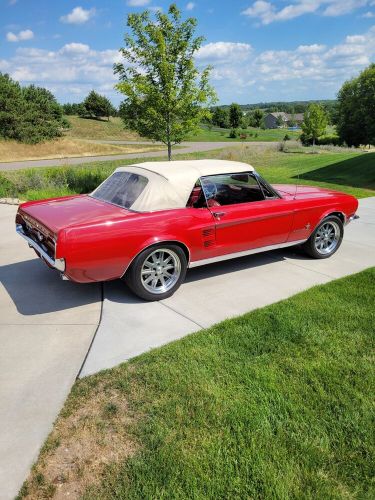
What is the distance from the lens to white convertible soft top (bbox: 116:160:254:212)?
15.0ft

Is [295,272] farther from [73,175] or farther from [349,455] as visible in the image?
[73,175]

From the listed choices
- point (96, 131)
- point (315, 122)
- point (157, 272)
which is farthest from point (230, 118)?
point (157, 272)

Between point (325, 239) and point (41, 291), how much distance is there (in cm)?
404

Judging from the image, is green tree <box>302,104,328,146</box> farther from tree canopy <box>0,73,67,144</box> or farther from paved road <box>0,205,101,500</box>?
paved road <box>0,205,101,500</box>

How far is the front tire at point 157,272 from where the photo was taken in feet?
14.4

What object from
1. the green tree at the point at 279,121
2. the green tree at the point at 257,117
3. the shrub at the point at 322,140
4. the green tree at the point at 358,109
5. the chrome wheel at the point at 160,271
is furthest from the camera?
the green tree at the point at 279,121

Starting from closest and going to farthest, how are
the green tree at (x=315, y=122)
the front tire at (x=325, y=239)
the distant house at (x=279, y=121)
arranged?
the front tire at (x=325, y=239) < the green tree at (x=315, y=122) < the distant house at (x=279, y=121)

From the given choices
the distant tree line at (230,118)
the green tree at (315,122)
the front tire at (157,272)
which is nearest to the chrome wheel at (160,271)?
the front tire at (157,272)

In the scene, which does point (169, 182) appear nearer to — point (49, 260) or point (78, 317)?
point (49, 260)

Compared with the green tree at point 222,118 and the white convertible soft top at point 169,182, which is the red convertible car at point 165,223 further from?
the green tree at point 222,118

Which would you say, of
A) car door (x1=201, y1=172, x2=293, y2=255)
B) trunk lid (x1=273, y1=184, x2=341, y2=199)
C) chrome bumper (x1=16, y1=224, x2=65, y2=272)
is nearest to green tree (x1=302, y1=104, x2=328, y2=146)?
trunk lid (x1=273, y1=184, x2=341, y2=199)

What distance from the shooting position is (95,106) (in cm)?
6391

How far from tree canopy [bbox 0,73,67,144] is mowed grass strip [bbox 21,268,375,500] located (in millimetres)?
39520

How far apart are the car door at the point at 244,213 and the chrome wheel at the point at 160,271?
1.96ft
